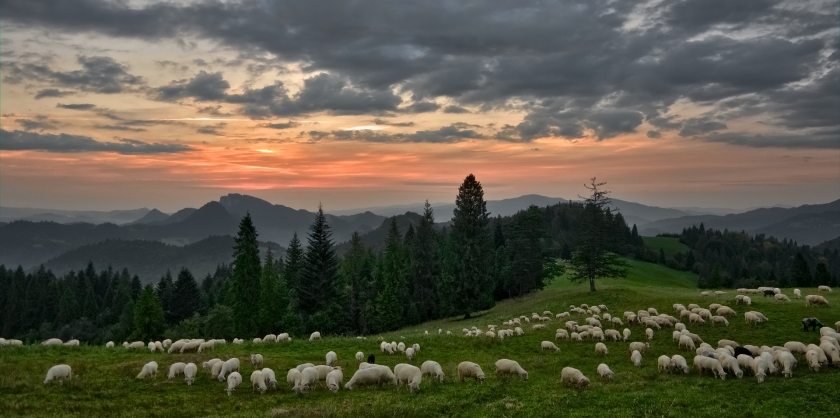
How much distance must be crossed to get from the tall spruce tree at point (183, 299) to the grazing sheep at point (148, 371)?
74.5 metres

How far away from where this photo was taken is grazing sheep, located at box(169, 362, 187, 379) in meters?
18.9

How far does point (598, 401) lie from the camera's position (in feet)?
50.8

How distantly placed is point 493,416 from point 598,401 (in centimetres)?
409

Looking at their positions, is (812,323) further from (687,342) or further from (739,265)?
(739,265)

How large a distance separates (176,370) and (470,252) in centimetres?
4184

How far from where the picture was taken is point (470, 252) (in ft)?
188

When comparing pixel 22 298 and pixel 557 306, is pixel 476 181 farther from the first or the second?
pixel 22 298

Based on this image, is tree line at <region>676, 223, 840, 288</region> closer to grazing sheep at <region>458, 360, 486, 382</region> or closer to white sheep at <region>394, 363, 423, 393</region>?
grazing sheep at <region>458, 360, 486, 382</region>

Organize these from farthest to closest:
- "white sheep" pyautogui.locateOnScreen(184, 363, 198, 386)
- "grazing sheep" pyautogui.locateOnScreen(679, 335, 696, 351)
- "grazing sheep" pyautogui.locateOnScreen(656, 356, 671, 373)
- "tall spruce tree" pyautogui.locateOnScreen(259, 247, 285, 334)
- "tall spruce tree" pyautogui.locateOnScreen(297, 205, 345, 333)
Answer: "tall spruce tree" pyautogui.locateOnScreen(297, 205, 345, 333)
"tall spruce tree" pyautogui.locateOnScreen(259, 247, 285, 334)
"grazing sheep" pyautogui.locateOnScreen(679, 335, 696, 351)
"grazing sheep" pyautogui.locateOnScreen(656, 356, 671, 373)
"white sheep" pyautogui.locateOnScreen(184, 363, 198, 386)

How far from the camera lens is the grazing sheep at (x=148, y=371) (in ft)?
61.3

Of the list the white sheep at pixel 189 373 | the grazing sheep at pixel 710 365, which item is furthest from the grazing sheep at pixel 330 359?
the grazing sheep at pixel 710 365

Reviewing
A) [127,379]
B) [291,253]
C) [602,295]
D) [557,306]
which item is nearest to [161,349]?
[127,379]

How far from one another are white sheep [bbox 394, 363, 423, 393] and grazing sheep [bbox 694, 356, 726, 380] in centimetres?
1213

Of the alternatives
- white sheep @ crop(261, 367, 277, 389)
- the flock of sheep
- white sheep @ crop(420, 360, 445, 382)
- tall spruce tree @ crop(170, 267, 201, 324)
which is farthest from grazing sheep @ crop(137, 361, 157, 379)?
tall spruce tree @ crop(170, 267, 201, 324)
